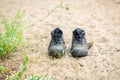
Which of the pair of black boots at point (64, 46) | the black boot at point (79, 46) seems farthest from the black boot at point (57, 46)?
the black boot at point (79, 46)

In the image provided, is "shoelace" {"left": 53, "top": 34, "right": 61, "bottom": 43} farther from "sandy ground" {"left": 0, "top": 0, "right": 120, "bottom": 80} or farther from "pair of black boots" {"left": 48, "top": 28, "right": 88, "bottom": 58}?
"sandy ground" {"left": 0, "top": 0, "right": 120, "bottom": 80}

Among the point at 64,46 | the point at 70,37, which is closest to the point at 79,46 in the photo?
the point at 64,46

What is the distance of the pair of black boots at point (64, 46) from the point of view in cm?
273

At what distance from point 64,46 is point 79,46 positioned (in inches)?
6.2

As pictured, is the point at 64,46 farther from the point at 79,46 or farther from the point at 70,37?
the point at 70,37

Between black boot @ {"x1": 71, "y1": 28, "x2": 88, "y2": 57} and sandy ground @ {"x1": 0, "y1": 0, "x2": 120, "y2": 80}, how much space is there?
0.05 meters

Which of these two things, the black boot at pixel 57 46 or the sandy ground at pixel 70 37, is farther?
the black boot at pixel 57 46

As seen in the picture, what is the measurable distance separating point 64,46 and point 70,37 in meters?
0.37

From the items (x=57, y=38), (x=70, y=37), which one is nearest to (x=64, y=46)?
(x=57, y=38)

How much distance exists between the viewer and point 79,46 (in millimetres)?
2783

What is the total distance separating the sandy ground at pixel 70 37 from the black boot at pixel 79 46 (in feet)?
0.16

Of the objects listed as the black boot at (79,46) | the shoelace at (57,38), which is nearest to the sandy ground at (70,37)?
the black boot at (79,46)

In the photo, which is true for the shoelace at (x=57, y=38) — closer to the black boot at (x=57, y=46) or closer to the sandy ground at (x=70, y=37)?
the black boot at (x=57, y=46)

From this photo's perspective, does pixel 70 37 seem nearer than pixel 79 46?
No
